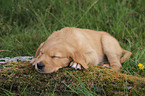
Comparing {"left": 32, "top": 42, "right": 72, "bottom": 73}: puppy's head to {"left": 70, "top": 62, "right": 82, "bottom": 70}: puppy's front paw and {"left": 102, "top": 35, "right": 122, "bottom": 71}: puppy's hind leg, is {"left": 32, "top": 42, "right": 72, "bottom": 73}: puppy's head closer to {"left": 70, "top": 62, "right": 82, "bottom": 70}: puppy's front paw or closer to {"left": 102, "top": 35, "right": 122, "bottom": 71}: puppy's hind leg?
{"left": 70, "top": 62, "right": 82, "bottom": 70}: puppy's front paw

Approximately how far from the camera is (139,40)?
4465mm

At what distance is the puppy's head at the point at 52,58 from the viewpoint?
2600 mm

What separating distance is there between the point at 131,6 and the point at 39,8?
2.74m

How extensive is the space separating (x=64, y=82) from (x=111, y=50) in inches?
80.7

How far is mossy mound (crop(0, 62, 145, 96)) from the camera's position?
231 cm

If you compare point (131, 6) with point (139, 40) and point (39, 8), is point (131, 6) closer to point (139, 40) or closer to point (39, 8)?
point (139, 40)

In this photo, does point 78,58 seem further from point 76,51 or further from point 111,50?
point 111,50

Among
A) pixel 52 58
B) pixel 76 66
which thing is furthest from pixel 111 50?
pixel 52 58

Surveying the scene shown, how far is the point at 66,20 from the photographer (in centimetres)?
513

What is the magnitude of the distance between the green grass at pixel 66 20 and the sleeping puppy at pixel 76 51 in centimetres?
55

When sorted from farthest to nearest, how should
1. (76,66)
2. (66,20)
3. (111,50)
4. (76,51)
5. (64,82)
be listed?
(66,20) < (111,50) < (76,51) < (76,66) < (64,82)

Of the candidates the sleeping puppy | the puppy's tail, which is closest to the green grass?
the puppy's tail

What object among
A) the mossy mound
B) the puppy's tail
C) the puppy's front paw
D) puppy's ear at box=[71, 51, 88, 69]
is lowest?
the puppy's tail

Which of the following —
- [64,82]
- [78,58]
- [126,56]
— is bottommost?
[126,56]
